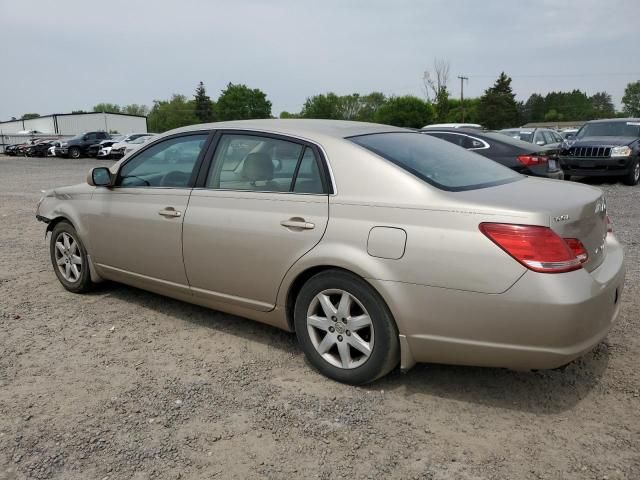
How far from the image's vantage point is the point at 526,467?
8.33 feet

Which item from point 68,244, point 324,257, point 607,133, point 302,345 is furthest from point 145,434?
point 607,133

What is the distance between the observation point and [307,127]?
3779 mm

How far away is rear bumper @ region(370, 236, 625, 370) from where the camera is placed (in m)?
2.68

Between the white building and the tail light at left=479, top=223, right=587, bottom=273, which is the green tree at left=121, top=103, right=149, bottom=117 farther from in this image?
the tail light at left=479, top=223, right=587, bottom=273

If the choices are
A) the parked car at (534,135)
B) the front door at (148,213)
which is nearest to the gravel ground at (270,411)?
the front door at (148,213)

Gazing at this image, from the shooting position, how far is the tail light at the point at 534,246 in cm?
269

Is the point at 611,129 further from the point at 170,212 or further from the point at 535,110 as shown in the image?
Answer: the point at 535,110

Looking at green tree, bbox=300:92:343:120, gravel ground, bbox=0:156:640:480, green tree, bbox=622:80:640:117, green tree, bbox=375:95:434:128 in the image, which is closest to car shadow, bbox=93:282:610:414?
gravel ground, bbox=0:156:640:480

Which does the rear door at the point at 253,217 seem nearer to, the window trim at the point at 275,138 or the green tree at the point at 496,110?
the window trim at the point at 275,138

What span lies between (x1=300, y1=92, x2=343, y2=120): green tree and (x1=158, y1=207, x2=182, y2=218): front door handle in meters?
104

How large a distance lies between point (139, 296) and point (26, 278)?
4.87 feet

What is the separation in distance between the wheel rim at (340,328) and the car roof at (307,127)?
1.06 m

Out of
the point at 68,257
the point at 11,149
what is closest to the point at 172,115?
the point at 11,149

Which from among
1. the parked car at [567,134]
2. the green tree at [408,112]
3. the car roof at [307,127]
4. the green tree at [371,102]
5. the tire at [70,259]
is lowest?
the tire at [70,259]
